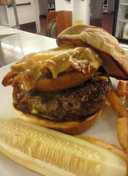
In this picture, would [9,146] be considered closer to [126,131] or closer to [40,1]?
[126,131]

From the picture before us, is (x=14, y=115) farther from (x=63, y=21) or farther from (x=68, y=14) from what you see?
(x=68, y=14)

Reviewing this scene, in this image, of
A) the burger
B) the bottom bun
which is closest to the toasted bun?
the burger

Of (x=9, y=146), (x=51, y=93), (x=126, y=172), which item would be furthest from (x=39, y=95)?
(x=126, y=172)

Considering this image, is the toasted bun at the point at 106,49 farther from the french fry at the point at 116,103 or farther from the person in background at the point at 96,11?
the person in background at the point at 96,11

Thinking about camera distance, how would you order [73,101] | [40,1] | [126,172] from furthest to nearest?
[40,1] → [73,101] → [126,172]

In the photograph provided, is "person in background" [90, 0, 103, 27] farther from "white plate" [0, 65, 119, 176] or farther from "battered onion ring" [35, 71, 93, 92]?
"battered onion ring" [35, 71, 93, 92]

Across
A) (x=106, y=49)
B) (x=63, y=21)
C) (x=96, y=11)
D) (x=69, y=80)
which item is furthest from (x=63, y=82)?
(x=96, y=11)
